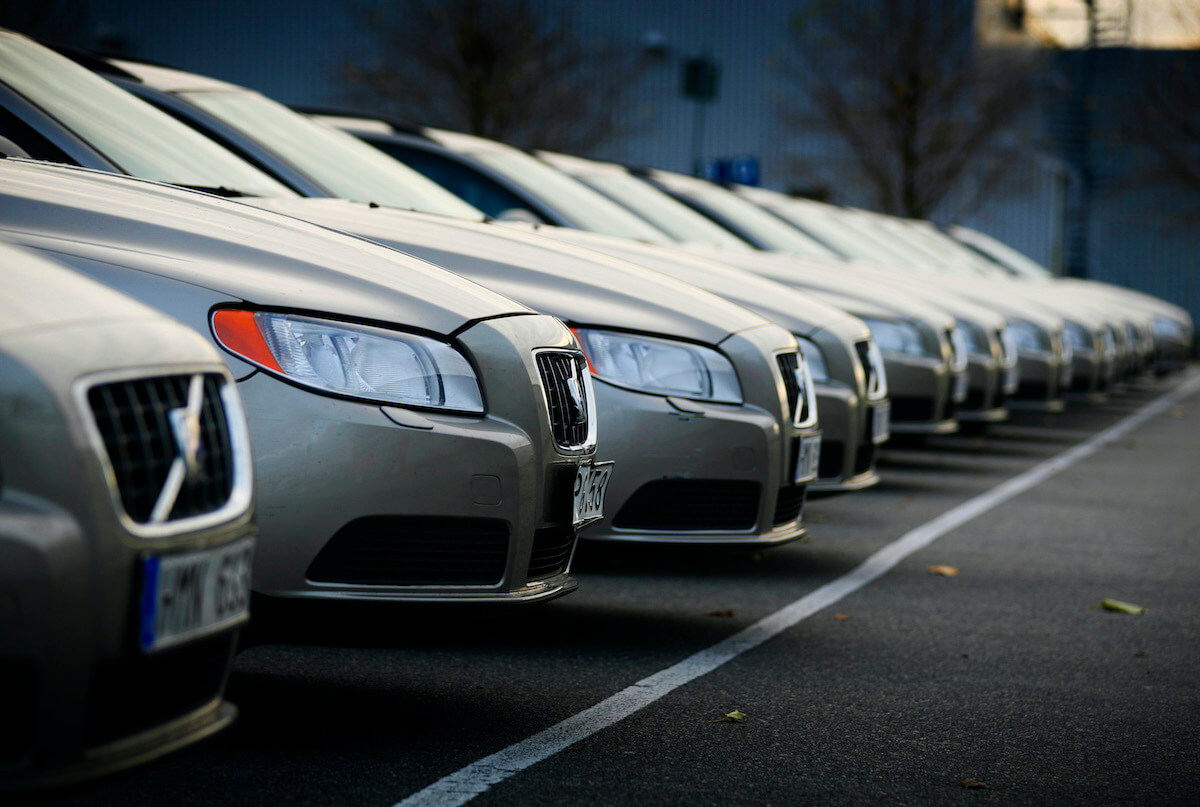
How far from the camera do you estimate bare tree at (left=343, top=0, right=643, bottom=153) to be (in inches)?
1067

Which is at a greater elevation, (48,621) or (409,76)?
(409,76)

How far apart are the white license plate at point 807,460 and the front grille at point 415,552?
6.39 feet

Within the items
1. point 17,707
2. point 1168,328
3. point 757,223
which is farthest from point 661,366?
point 1168,328

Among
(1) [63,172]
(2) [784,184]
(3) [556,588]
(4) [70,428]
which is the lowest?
(3) [556,588]

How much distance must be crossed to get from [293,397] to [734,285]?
11.0 feet

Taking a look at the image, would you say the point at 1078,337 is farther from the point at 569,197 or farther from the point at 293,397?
the point at 293,397

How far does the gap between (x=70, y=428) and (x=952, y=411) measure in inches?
304

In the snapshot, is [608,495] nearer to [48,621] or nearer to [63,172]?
[63,172]

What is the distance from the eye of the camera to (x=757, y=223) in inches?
431

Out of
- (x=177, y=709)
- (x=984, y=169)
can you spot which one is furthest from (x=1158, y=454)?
(x=984, y=169)

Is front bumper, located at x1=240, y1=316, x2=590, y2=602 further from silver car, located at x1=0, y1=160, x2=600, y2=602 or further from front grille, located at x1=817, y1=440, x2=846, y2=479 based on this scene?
front grille, located at x1=817, y1=440, x2=846, y2=479

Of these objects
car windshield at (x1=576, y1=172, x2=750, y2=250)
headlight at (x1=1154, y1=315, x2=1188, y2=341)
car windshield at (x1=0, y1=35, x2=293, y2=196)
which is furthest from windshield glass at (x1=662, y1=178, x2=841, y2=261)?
headlight at (x1=1154, y1=315, x2=1188, y2=341)

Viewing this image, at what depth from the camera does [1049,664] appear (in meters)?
4.89

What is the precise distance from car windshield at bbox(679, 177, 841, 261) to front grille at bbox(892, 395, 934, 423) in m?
1.67
